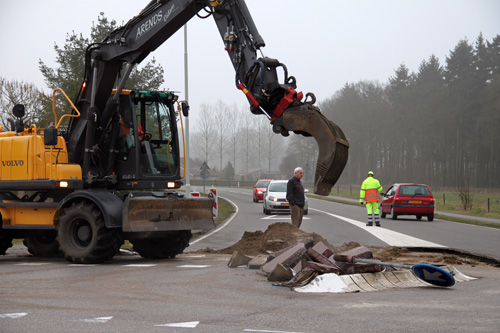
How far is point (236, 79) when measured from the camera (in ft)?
36.9

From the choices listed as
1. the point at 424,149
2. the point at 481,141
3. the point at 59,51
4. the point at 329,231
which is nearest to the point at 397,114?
the point at 424,149

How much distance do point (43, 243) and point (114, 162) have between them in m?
2.64

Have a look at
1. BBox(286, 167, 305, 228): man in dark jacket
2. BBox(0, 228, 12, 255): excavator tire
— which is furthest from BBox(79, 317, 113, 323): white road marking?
BBox(286, 167, 305, 228): man in dark jacket

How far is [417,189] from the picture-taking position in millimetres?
29516

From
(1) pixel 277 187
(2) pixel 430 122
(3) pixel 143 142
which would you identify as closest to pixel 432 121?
(2) pixel 430 122

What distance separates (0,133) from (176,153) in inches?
140

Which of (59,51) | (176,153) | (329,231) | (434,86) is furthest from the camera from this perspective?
(434,86)

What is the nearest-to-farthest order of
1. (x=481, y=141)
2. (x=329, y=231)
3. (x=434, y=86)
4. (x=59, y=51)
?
(x=329, y=231), (x=59, y=51), (x=481, y=141), (x=434, y=86)

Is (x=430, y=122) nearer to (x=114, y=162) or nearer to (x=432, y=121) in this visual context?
(x=432, y=121)

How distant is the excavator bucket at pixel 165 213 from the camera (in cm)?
1185

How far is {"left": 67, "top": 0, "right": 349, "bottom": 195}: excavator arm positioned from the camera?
998 cm

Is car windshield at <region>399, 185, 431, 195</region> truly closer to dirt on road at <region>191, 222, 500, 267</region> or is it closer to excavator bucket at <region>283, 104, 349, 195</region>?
dirt on road at <region>191, 222, 500, 267</region>

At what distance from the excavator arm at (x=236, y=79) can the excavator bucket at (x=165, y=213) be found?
1.50 m

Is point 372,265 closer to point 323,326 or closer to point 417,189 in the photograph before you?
point 323,326
